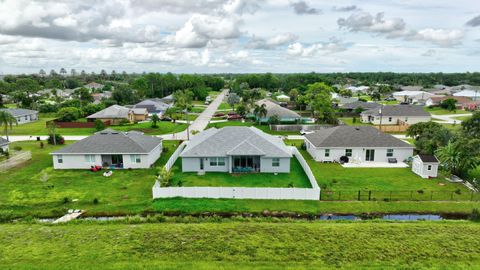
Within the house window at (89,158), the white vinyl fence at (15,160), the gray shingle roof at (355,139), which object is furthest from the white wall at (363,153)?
the white vinyl fence at (15,160)

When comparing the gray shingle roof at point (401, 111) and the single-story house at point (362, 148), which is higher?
the gray shingle roof at point (401, 111)

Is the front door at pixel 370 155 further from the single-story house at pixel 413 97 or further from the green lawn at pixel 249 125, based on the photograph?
the single-story house at pixel 413 97

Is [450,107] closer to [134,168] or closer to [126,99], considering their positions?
[134,168]

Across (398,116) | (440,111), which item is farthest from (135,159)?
(440,111)

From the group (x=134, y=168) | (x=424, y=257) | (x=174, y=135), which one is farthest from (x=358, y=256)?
(x=174, y=135)

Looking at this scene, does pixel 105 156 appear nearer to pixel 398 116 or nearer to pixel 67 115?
pixel 67 115

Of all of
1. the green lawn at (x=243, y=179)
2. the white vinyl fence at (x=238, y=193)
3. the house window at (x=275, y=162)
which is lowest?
the green lawn at (x=243, y=179)

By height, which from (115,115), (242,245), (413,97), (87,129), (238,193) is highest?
(413,97)
